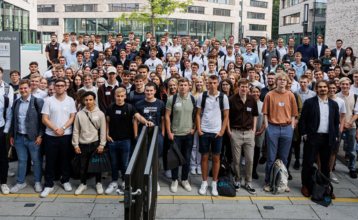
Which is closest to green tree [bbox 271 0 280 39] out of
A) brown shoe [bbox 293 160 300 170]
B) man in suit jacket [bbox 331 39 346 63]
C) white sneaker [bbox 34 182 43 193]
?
man in suit jacket [bbox 331 39 346 63]

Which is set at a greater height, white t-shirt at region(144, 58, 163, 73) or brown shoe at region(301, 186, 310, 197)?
white t-shirt at region(144, 58, 163, 73)

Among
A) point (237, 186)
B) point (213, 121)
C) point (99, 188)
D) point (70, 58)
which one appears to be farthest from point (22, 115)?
point (70, 58)

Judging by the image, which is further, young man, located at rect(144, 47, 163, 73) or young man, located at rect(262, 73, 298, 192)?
young man, located at rect(144, 47, 163, 73)

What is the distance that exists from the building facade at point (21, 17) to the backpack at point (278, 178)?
42.9 m

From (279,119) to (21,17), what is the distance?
168 ft

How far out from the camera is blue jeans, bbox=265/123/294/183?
657cm

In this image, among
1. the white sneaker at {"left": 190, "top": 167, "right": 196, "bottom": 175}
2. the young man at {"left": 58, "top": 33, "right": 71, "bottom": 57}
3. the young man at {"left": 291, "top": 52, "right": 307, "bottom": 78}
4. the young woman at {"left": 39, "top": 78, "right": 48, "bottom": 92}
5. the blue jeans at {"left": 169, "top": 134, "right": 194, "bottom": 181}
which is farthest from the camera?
the young man at {"left": 58, "top": 33, "right": 71, "bottom": 57}

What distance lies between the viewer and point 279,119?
655 cm

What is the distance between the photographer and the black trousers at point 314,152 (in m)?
6.44

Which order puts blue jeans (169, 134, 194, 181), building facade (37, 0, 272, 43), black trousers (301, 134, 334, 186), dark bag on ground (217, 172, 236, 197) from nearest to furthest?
dark bag on ground (217, 172, 236, 197) → black trousers (301, 134, 334, 186) → blue jeans (169, 134, 194, 181) → building facade (37, 0, 272, 43)

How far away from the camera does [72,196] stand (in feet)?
20.7

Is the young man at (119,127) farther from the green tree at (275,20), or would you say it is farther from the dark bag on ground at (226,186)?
the green tree at (275,20)

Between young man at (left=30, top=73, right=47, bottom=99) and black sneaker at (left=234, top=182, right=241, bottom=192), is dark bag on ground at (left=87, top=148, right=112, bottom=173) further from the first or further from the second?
black sneaker at (left=234, top=182, right=241, bottom=192)

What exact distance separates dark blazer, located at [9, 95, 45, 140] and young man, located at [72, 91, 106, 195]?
710 mm
